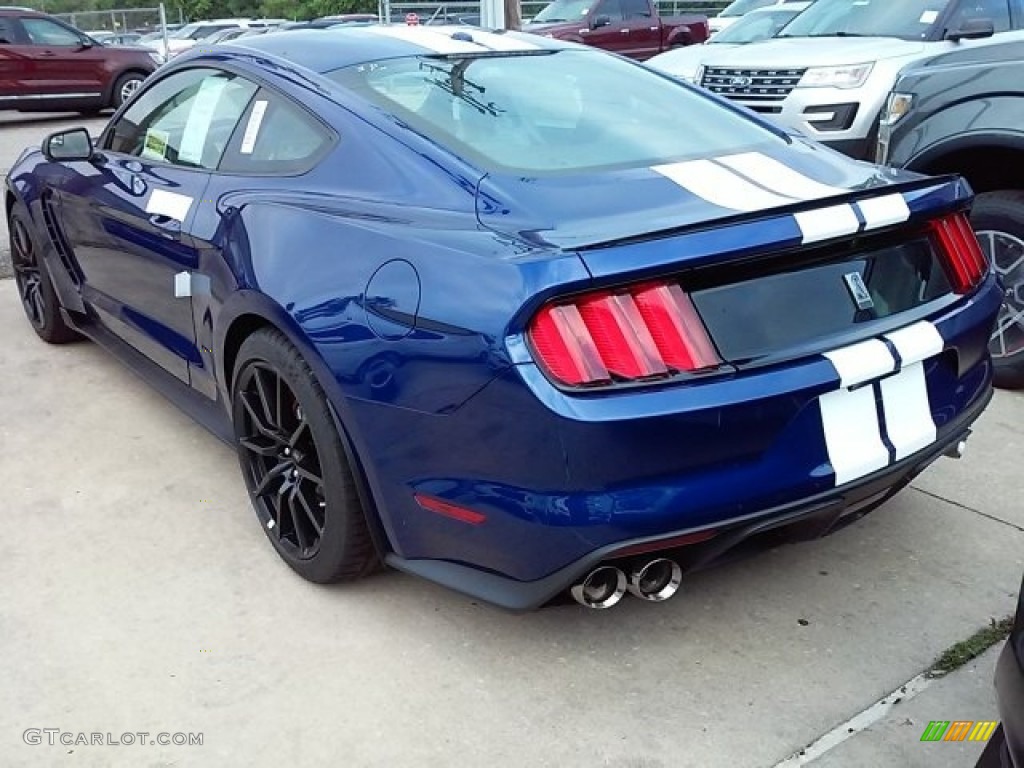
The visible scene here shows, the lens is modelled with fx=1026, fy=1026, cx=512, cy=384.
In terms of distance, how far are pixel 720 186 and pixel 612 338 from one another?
62cm

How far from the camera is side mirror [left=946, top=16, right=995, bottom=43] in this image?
6441 mm

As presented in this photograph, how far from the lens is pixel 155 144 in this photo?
3.67 m

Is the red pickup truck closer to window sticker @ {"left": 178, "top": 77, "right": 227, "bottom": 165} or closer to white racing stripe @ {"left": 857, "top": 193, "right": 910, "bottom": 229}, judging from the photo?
window sticker @ {"left": 178, "top": 77, "right": 227, "bottom": 165}

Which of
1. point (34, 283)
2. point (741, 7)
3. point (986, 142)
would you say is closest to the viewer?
point (986, 142)

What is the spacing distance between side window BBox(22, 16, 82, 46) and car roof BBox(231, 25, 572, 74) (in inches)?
515

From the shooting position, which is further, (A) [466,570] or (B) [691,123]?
(B) [691,123]

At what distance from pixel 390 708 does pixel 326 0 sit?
55.5 m

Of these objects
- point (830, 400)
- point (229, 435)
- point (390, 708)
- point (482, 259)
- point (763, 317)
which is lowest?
point (390, 708)

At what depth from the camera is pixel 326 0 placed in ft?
174

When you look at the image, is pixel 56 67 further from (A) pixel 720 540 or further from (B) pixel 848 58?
(A) pixel 720 540

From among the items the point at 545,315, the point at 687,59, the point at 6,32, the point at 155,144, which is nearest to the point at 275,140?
the point at 155,144

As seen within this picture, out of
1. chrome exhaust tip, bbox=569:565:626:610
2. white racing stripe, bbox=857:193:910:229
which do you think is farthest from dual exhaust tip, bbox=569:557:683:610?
white racing stripe, bbox=857:193:910:229

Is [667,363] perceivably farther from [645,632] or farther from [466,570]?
[645,632]

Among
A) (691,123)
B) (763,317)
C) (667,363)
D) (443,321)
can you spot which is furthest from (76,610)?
(691,123)
